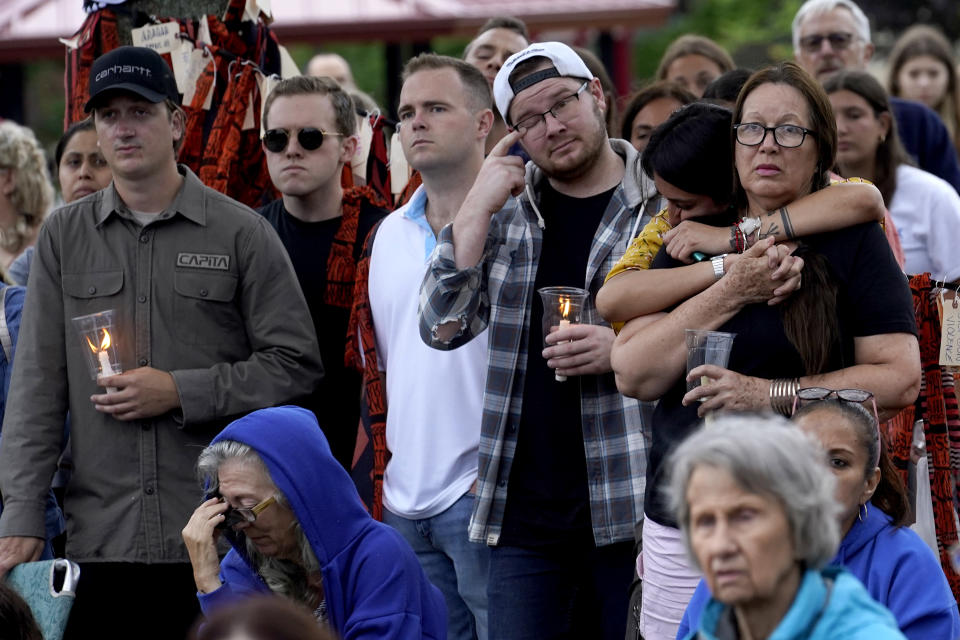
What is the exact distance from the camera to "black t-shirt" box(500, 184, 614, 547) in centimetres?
458

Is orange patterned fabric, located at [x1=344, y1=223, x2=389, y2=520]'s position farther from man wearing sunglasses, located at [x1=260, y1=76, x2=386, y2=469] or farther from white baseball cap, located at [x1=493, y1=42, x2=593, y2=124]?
white baseball cap, located at [x1=493, y1=42, x2=593, y2=124]

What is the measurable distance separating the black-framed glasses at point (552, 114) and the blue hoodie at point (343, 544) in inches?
49.3

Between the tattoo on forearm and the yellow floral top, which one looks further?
the yellow floral top

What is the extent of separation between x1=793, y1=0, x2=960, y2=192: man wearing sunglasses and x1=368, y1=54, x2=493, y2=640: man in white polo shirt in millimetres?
2719

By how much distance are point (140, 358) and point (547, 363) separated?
151 centimetres

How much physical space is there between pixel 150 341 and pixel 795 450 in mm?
3055

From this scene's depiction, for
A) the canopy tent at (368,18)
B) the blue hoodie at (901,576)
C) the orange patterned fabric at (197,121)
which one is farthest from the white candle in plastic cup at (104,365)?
the canopy tent at (368,18)

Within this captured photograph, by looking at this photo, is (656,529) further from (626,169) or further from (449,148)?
(449,148)

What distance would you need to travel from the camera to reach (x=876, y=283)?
3.80 meters

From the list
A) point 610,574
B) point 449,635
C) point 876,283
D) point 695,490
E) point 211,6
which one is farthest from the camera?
point 211,6

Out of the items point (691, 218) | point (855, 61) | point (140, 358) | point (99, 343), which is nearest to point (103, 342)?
point (99, 343)

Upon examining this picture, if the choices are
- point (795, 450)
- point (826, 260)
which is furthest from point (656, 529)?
point (795, 450)

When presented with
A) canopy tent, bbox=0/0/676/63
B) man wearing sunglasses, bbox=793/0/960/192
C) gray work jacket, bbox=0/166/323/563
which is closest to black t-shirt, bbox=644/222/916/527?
gray work jacket, bbox=0/166/323/563

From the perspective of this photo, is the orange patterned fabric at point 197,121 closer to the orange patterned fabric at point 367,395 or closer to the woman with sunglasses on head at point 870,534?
the orange patterned fabric at point 367,395
